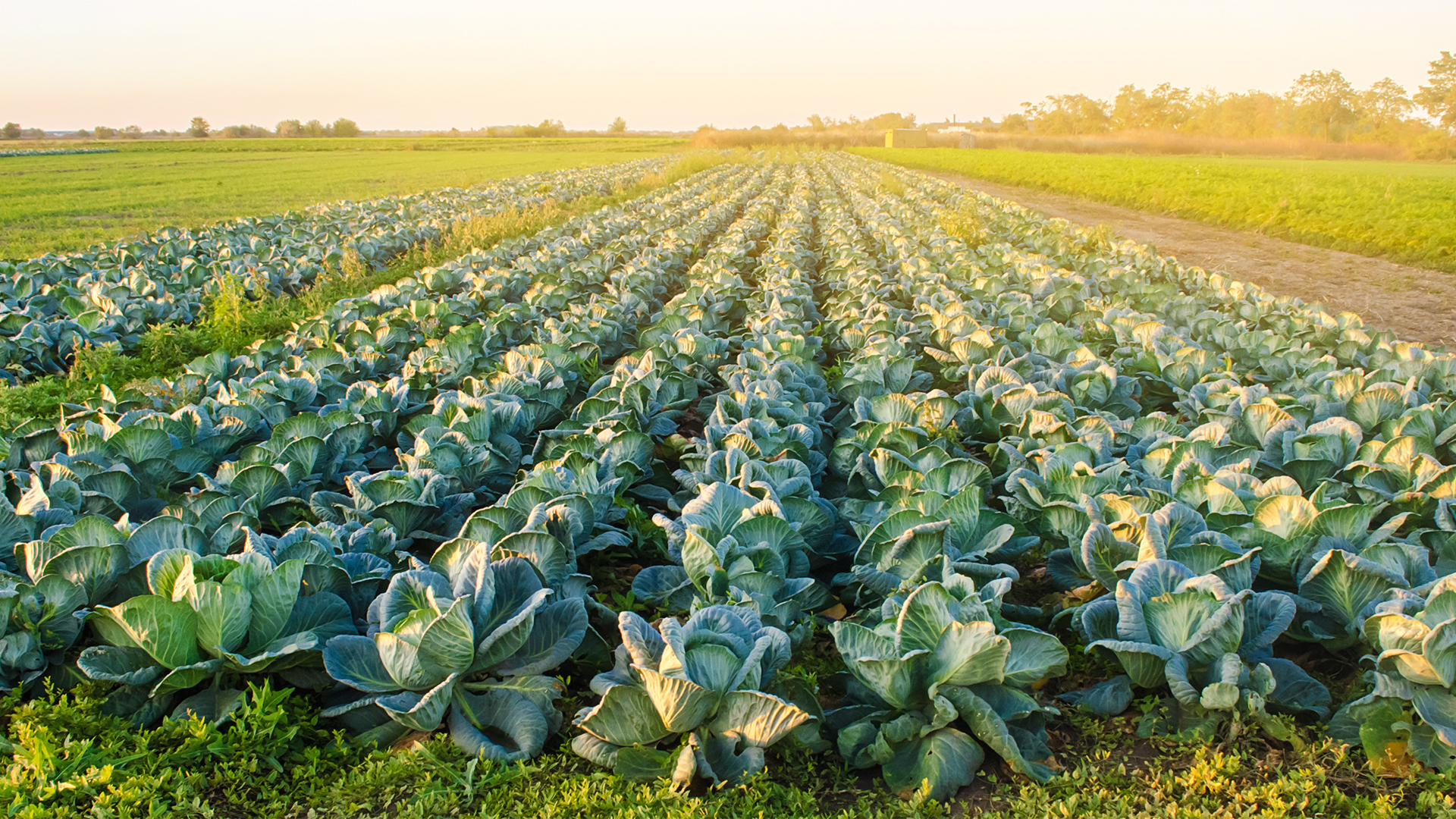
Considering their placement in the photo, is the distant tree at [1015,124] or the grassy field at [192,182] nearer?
the grassy field at [192,182]

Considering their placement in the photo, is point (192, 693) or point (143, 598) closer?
point (143, 598)

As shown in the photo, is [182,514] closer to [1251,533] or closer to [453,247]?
[1251,533]

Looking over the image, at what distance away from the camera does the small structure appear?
69938 mm

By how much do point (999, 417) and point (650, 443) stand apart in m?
1.92

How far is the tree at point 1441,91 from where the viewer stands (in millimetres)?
56906

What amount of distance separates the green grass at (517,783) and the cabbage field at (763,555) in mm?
39

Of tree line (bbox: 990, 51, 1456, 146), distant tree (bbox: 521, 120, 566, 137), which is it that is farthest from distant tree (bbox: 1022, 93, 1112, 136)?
distant tree (bbox: 521, 120, 566, 137)

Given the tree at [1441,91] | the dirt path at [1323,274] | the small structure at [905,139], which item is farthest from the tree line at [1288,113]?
the dirt path at [1323,274]

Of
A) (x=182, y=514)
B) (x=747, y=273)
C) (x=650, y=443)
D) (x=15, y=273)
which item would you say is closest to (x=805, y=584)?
(x=650, y=443)

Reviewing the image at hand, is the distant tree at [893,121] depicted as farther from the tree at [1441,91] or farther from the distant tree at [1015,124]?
the tree at [1441,91]

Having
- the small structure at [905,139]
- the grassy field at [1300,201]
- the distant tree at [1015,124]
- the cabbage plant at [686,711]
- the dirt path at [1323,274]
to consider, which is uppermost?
the distant tree at [1015,124]

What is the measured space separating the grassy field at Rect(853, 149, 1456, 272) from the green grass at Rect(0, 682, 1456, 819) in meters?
13.2

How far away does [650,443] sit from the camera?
3938 mm

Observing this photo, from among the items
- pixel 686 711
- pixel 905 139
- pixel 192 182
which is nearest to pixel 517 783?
pixel 686 711
